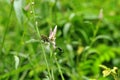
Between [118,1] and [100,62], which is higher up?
[118,1]

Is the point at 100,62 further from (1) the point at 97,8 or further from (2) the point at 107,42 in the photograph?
(1) the point at 97,8

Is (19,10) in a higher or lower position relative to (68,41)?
higher

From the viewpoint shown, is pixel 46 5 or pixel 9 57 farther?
pixel 46 5

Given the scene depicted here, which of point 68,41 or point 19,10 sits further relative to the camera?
point 68,41

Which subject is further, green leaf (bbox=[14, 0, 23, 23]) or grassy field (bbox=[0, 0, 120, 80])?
grassy field (bbox=[0, 0, 120, 80])

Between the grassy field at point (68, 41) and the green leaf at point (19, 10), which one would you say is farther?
the grassy field at point (68, 41)

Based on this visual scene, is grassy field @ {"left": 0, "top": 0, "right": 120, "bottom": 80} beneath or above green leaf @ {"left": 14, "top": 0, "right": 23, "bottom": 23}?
beneath

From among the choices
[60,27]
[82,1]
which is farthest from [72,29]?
[82,1]

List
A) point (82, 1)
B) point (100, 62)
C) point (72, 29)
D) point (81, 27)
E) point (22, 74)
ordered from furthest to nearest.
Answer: point (82, 1), point (81, 27), point (72, 29), point (100, 62), point (22, 74)
